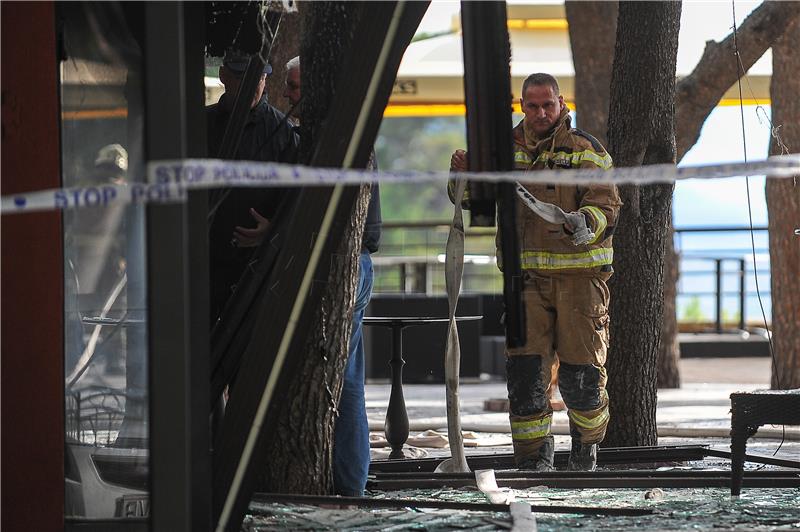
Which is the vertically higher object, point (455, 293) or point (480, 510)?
point (455, 293)

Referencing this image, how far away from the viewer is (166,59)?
331cm

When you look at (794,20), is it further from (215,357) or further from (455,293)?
(215,357)

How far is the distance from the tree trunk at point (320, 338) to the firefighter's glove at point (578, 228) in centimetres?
116

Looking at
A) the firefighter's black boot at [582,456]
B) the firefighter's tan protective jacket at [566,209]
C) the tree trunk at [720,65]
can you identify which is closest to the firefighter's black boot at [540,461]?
the firefighter's black boot at [582,456]

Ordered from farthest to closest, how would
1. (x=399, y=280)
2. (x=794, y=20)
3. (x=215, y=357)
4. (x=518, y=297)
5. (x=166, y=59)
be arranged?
(x=399, y=280)
(x=794, y=20)
(x=215, y=357)
(x=518, y=297)
(x=166, y=59)

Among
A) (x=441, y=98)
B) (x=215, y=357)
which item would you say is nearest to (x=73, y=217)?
(x=215, y=357)

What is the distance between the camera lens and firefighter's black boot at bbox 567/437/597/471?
606cm

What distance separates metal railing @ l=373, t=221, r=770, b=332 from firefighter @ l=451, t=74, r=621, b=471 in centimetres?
912

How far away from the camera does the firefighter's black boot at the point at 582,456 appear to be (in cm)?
606

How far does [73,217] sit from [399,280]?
11763mm

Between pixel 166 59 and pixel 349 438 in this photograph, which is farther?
pixel 349 438

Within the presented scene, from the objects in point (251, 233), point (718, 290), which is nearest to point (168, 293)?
point (251, 233)

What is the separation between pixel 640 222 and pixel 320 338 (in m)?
2.84

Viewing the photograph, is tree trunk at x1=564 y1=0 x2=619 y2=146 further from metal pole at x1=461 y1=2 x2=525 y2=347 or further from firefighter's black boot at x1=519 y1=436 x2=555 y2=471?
metal pole at x1=461 y1=2 x2=525 y2=347
